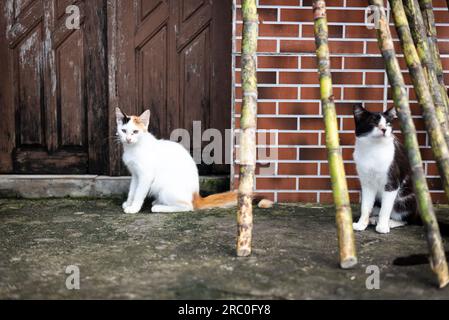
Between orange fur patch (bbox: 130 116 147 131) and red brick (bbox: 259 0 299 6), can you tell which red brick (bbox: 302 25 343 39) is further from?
orange fur patch (bbox: 130 116 147 131)

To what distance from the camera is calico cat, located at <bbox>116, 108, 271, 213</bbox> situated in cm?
323

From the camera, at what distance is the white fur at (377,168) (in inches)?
108

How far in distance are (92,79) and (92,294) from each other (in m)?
2.11

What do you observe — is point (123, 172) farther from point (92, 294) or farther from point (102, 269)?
point (92, 294)

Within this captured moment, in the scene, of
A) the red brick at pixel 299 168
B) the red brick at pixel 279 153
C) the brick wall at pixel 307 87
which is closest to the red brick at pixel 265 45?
the brick wall at pixel 307 87

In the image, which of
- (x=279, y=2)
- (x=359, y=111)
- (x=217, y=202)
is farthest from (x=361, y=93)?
(x=217, y=202)

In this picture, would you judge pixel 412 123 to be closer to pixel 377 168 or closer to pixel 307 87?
pixel 377 168

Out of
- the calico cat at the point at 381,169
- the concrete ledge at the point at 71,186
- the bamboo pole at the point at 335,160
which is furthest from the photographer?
the concrete ledge at the point at 71,186

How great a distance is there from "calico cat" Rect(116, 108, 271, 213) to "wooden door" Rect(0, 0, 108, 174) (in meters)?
0.59

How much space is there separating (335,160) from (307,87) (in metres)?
1.20

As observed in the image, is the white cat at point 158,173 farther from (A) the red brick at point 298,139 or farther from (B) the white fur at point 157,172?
(A) the red brick at point 298,139

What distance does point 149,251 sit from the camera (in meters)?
2.47

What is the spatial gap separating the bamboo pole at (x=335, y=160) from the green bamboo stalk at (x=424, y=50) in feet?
2.43

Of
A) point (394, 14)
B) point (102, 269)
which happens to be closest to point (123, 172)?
point (102, 269)
